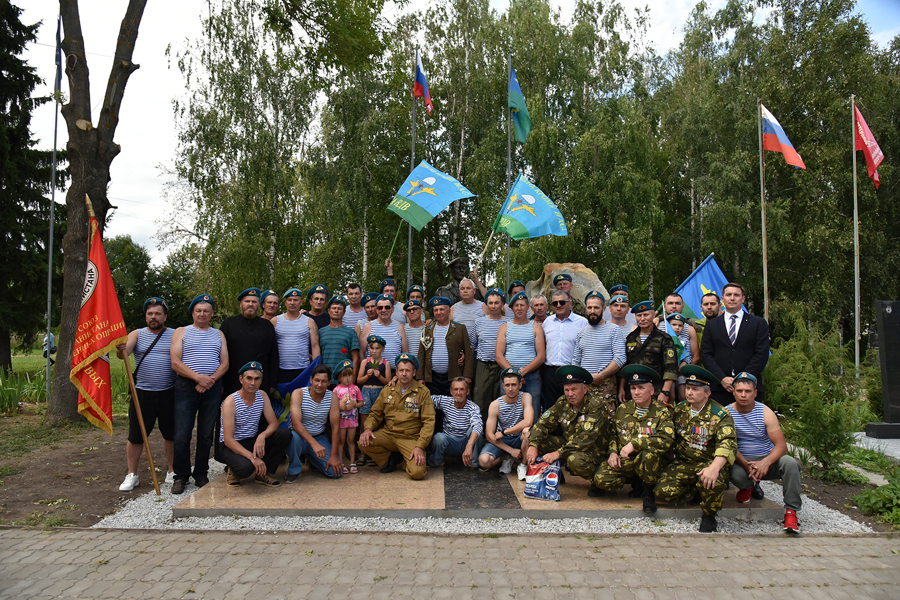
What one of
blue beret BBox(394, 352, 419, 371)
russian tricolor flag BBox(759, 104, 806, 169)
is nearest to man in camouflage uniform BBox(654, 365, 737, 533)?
blue beret BBox(394, 352, 419, 371)

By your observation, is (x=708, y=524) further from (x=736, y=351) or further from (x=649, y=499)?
(x=736, y=351)

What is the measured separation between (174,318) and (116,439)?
20.6 meters

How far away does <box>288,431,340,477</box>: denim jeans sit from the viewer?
5.51m

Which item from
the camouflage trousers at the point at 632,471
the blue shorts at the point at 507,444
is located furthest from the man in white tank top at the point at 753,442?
the blue shorts at the point at 507,444

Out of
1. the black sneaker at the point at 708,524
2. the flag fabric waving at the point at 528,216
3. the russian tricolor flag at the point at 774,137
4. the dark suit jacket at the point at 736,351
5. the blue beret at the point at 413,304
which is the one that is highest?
the russian tricolor flag at the point at 774,137

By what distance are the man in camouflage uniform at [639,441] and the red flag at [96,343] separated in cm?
448

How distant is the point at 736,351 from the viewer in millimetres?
5590

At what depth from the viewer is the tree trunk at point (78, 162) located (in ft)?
27.5

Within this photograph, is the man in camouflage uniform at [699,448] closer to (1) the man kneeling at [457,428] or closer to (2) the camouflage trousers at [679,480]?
(2) the camouflage trousers at [679,480]

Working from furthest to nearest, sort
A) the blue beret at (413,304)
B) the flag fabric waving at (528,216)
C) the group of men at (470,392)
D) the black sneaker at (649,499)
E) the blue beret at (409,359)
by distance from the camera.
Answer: the flag fabric waving at (528,216) → the blue beret at (413,304) → the blue beret at (409,359) → the group of men at (470,392) → the black sneaker at (649,499)

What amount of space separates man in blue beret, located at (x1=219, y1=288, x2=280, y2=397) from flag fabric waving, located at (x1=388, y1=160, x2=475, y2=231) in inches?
131

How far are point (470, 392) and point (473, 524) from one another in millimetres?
2063

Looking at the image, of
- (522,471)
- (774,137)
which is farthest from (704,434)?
(774,137)

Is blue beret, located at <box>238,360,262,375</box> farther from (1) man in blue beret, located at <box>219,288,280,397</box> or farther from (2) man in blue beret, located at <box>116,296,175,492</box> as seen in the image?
(2) man in blue beret, located at <box>116,296,175,492</box>
